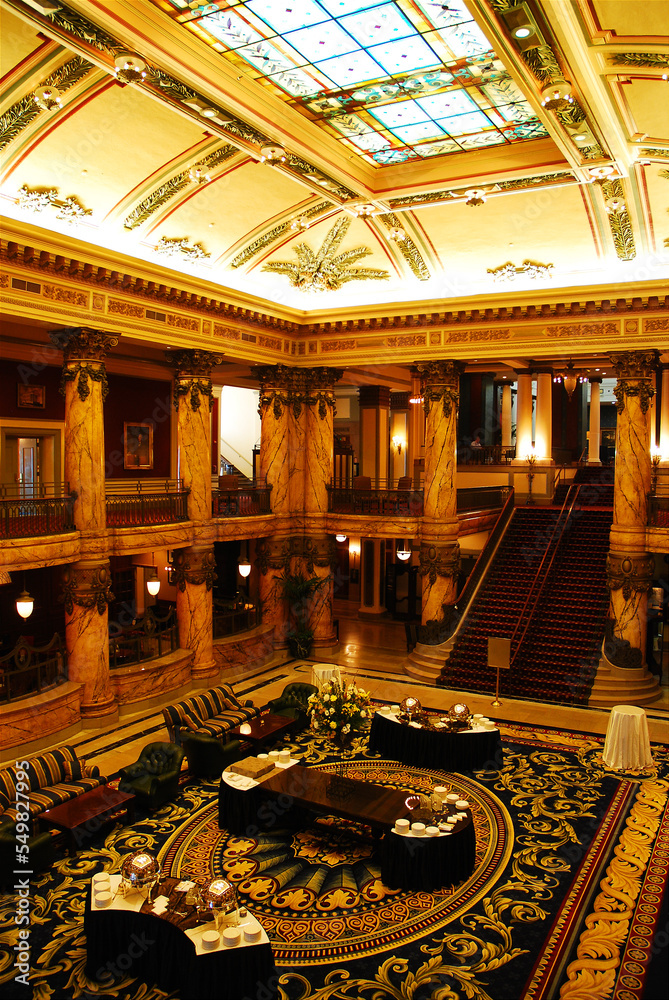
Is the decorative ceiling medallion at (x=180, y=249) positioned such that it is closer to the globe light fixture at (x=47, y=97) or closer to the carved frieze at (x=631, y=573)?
the globe light fixture at (x=47, y=97)

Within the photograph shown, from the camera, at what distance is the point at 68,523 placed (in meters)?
12.0

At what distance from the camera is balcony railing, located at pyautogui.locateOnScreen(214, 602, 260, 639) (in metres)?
15.8

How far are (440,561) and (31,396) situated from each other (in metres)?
8.68

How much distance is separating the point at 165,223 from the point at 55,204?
2.04 meters

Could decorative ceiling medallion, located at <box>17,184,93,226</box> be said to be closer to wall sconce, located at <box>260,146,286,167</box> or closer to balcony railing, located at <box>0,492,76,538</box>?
wall sconce, located at <box>260,146,286,167</box>

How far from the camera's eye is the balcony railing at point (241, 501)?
15.4 metres

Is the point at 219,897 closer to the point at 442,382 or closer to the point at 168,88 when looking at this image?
the point at 168,88

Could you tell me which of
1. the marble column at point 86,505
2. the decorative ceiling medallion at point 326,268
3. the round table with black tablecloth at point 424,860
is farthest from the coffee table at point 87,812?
the decorative ceiling medallion at point 326,268

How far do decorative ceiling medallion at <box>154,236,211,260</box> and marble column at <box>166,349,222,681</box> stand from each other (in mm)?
1723

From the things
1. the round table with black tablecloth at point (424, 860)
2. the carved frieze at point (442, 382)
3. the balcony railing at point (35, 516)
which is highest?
the carved frieze at point (442, 382)

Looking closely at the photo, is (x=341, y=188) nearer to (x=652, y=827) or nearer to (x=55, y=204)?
(x=55, y=204)

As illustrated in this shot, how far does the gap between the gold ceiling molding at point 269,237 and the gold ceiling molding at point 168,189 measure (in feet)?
7.81

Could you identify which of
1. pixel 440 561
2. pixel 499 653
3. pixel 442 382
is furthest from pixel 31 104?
pixel 440 561

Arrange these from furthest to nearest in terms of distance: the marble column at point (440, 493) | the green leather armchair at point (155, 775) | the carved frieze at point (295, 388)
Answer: the carved frieze at point (295, 388)
the marble column at point (440, 493)
the green leather armchair at point (155, 775)
